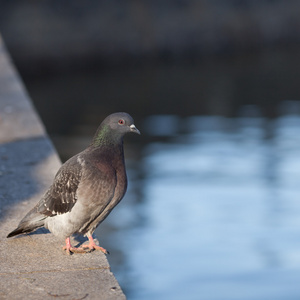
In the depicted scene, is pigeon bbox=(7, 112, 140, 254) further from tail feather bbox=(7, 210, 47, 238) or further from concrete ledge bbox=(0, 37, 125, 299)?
concrete ledge bbox=(0, 37, 125, 299)

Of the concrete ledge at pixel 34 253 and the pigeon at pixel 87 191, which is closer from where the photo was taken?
the concrete ledge at pixel 34 253

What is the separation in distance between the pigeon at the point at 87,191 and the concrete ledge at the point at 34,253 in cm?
11

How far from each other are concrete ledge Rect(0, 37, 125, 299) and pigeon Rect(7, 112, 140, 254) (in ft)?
0.35

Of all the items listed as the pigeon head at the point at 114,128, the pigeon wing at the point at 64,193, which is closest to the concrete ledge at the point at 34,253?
the pigeon wing at the point at 64,193

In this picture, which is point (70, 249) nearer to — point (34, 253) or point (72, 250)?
point (72, 250)

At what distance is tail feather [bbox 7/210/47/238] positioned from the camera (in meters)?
3.80

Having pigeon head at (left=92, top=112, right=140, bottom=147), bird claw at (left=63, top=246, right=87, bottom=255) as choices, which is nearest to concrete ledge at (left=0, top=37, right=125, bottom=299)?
bird claw at (left=63, top=246, right=87, bottom=255)

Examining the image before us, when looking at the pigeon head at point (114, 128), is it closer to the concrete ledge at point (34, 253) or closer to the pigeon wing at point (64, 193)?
the pigeon wing at point (64, 193)

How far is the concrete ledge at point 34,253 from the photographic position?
3314mm

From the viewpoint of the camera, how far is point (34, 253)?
375 centimetres

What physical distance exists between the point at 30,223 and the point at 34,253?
171 millimetres

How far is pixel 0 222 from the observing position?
4152 mm

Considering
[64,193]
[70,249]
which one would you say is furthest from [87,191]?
[70,249]

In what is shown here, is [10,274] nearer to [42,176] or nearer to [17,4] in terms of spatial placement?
[42,176]
